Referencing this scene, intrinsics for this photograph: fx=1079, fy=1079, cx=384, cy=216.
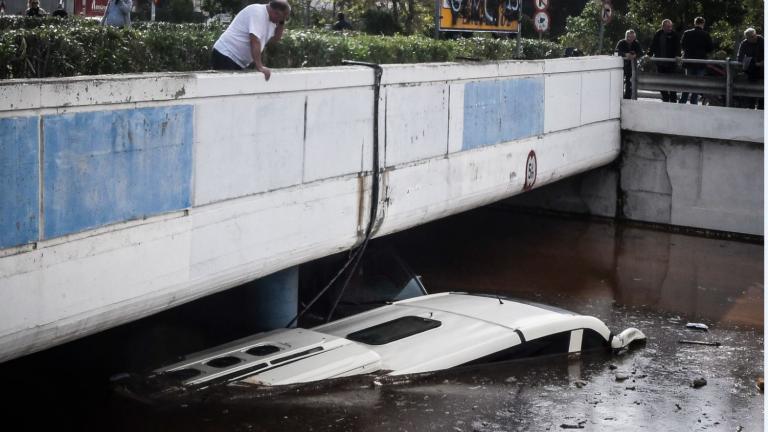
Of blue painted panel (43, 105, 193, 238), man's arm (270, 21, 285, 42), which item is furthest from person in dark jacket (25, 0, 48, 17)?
blue painted panel (43, 105, 193, 238)

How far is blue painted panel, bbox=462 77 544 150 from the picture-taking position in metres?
13.6

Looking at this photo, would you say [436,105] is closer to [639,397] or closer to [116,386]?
[639,397]

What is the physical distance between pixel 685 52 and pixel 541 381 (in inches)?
467

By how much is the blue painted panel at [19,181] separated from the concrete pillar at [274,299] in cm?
384

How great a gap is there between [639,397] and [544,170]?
263 inches

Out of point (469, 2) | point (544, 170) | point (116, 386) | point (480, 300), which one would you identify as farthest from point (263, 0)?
point (116, 386)

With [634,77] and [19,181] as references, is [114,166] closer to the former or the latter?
[19,181]

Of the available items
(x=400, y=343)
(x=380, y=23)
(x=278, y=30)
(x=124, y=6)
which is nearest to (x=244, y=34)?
(x=278, y=30)

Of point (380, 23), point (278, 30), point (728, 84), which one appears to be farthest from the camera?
point (380, 23)

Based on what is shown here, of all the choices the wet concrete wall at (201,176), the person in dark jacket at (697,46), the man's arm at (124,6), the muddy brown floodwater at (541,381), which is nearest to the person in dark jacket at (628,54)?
the person in dark jacket at (697,46)

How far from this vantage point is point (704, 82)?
19.0 m

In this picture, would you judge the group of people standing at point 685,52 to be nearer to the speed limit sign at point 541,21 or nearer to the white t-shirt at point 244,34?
the speed limit sign at point 541,21

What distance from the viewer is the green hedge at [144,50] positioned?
858cm

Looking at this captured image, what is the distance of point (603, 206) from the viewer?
2006 centimetres
